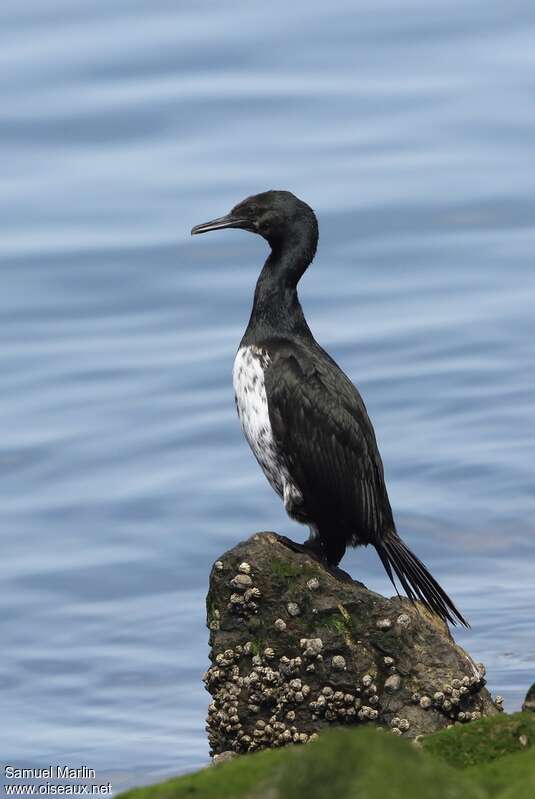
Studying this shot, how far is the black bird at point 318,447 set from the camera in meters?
9.34

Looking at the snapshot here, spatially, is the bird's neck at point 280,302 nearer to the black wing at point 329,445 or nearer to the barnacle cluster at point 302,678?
the black wing at point 329,445

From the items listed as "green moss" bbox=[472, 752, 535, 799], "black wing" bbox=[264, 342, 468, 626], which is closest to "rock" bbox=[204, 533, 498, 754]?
"black wing" bbox=[264, 342, 468, 626]

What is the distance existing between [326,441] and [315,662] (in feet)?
4.34

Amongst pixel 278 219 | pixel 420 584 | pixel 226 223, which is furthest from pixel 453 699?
pixel 226 223

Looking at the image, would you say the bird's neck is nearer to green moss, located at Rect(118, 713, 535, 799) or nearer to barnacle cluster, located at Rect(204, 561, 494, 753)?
barnacle cluster, located at Rect(204, 561, 494, 753)

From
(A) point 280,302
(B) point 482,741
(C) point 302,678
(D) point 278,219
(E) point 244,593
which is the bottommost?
(B) point 482,741

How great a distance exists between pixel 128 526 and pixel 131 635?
1.34 m

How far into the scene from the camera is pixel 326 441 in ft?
30.7

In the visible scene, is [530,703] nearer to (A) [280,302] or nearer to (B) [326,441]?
(B) [326,441]

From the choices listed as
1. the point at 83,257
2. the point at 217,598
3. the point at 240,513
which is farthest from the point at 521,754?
the point at 83,257

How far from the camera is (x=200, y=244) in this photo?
812 inches

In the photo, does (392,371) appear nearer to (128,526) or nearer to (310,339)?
(128,526)

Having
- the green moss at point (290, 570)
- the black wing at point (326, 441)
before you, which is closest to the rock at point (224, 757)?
the green moss at point (290, 570)

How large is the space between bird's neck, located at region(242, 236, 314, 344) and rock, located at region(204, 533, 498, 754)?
1.42 metres
